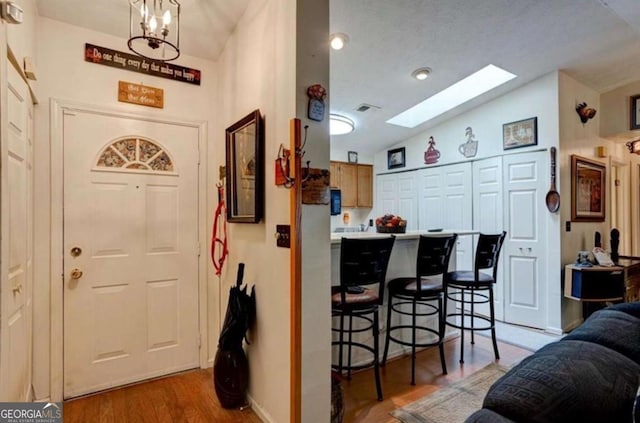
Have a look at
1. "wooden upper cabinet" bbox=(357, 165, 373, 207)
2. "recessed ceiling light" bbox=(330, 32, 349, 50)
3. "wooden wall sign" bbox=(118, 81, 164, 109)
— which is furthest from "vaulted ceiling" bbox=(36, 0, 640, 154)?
"wooden upper cabinet" bbox=(357, 165, 373, 207)

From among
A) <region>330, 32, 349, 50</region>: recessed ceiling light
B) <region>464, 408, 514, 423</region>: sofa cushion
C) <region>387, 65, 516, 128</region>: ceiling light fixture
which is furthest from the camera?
<region>387, 65, 516, 128</region>: ceiling light fixture

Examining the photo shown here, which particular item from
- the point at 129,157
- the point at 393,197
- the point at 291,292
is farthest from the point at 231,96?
the point at 393,197

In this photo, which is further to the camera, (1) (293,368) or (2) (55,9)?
(2) (55,9)

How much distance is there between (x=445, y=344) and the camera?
3.32 meters

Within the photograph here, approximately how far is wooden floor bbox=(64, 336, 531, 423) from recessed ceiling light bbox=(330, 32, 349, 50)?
283 cm

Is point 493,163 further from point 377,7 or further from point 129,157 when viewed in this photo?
point 129,157

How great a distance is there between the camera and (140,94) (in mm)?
2574

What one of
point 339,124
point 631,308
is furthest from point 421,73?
point 631,308

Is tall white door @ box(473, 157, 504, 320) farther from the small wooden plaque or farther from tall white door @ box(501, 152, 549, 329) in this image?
the small wooden plaque

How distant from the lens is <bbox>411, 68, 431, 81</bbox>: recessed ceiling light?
343 centimetres

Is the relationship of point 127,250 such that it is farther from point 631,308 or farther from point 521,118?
point 521,118

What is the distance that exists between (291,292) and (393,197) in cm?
418

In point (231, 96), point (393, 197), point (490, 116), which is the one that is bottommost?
point (393, 197)

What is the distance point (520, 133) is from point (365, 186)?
8.29 ft
